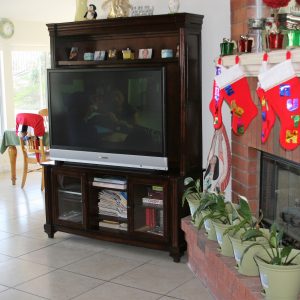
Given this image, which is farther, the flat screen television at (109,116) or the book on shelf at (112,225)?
the book on shelf at (112,225)

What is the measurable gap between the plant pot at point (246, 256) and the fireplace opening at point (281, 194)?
418 millimetres

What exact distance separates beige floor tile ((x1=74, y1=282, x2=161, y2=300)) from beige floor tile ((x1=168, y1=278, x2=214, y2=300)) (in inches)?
5.0

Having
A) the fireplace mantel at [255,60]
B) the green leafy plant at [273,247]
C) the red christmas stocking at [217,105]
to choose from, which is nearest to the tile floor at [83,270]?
the green leafy plant at [273,247]

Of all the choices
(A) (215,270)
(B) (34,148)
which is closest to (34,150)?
(B) (34,148)

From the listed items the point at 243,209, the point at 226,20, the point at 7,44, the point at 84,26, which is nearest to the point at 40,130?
the point at 7,44

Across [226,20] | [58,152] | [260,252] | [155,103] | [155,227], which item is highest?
[226,20]

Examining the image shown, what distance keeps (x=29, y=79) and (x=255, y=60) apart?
17.9ft

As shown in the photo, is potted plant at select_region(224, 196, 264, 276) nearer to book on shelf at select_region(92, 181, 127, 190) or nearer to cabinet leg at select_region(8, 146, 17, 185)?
book on shelf at select_region(92, 181, 127, 190)

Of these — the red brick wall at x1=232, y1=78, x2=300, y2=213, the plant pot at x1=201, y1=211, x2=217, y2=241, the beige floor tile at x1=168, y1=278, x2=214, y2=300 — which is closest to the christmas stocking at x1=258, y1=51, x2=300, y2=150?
the red brick wall at x1=232, y1=78, x2=300, y2=213

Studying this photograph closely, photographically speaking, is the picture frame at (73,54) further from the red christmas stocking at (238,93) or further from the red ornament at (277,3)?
the red ornament at (277,3)

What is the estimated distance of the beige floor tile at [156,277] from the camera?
323 centimetres

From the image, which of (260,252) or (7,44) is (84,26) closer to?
(260,252)

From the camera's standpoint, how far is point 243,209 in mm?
2660

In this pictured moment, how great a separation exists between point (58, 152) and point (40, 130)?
1.93 m
